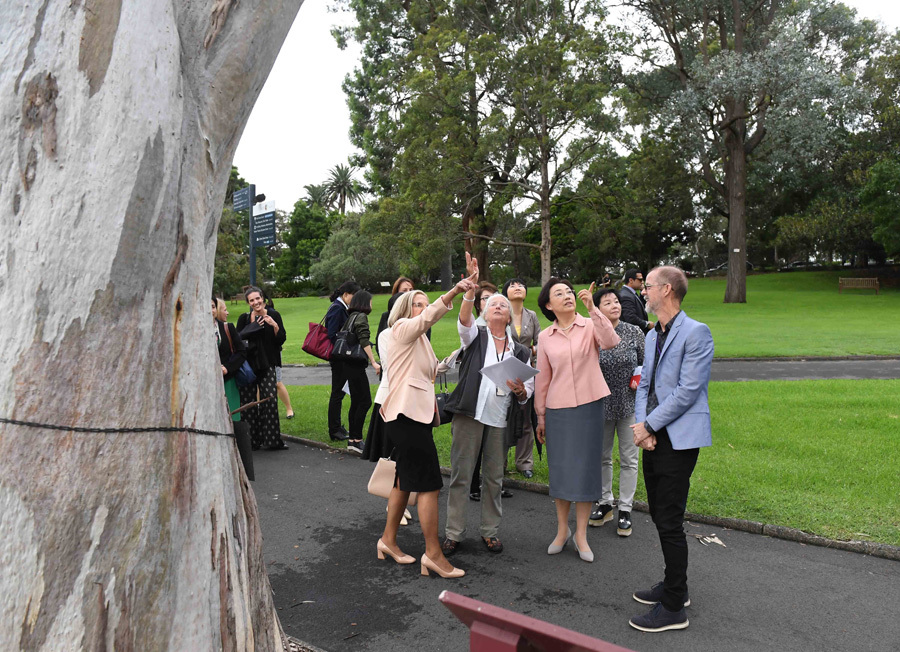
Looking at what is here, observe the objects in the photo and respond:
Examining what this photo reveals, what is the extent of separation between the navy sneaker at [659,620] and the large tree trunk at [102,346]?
248cm

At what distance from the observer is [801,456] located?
299 inches

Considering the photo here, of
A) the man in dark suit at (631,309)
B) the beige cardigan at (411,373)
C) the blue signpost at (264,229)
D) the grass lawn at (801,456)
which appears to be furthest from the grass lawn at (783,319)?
the beige cardigan at (411,373)

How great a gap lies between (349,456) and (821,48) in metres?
40.4

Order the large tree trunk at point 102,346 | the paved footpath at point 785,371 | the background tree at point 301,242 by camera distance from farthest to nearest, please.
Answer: the background tree at point 301,242
the paved footpath at point 785,371
the large tree trunk at point 102,346

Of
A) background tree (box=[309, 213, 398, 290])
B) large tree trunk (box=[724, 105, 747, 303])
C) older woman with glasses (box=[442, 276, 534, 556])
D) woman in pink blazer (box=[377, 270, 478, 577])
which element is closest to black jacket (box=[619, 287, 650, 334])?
older woman with glasses (box=[442, 276, 534, 556])

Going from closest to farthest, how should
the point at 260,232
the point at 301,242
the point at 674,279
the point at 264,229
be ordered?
1. the point at 674,279
2. the point at 264,229
3. the point at 260,232
4. the point at 301,242

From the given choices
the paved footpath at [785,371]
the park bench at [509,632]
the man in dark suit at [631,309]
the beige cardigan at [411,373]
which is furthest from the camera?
the paved footpath at [785,371]

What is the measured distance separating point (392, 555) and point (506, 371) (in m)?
1.62

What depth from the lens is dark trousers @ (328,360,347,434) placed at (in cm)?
880

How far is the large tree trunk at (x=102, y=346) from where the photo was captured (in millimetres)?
2199

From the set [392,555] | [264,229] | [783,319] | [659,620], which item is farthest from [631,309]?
A: [783,319]

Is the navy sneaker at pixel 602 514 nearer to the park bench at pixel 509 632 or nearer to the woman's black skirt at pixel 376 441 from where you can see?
the woman's black skirt at pixel 376 441

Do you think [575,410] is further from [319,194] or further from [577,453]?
[319,194]

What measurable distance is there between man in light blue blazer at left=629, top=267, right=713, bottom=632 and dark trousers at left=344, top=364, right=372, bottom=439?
4.98 meters
